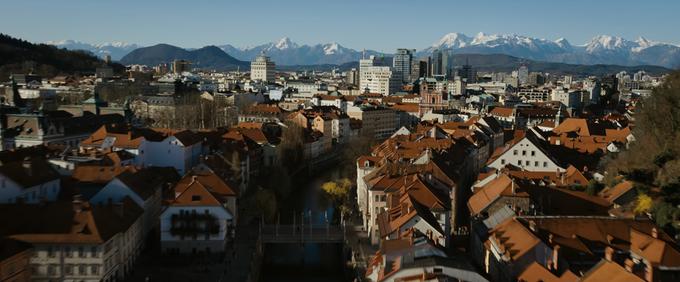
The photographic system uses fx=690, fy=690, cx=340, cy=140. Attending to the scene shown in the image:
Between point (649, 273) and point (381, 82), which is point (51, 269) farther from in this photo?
point (381, 82)

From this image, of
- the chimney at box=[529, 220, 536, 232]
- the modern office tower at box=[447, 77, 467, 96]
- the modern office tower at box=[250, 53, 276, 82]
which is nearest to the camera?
the chimney at box=[529, 220, 536, 232]

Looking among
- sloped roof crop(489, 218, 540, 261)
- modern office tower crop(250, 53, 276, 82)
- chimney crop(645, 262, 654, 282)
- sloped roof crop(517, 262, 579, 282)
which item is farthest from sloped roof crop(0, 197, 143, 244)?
modern office tower crop(250, 53, 276, 82)

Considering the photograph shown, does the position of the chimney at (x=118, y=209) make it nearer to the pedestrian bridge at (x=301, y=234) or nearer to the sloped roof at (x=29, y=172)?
the sloped roof at (x=29, y=172)

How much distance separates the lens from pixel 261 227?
107 ft

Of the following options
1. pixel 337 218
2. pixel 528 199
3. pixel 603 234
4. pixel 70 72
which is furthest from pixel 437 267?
pixel 70 72

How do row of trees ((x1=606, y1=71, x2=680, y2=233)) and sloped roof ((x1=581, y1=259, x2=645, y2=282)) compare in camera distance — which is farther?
row of trees ((x1=606, y1=71, x2=680, y2=233))

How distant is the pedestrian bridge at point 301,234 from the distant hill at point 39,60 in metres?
81.3

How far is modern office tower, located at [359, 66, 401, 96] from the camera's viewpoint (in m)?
146

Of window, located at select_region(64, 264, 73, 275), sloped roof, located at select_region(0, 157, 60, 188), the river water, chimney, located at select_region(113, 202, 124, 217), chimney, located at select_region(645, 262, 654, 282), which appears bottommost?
the river water

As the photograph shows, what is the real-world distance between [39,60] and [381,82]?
219ft

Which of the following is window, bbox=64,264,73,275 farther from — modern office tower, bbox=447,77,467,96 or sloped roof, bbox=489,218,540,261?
modern office tower, bbox=447,77,467,96

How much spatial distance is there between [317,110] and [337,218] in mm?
38380

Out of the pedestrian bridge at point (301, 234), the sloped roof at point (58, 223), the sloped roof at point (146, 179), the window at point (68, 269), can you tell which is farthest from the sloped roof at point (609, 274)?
the sloped roof at point (146, 179)

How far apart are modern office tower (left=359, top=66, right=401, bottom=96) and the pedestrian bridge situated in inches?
4364
